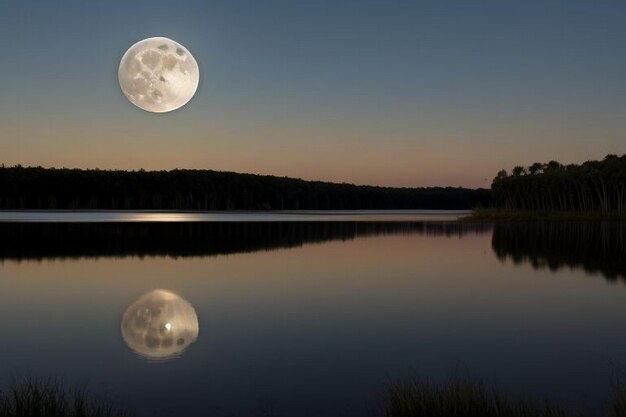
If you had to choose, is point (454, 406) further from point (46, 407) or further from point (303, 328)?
point (303, 328)

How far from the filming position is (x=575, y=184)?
387 ft

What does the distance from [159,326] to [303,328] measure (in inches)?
163

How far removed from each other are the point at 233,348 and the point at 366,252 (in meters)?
28.5

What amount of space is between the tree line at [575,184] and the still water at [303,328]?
269 feet

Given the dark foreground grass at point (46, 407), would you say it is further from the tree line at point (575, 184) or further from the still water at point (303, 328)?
the tree line at point (575, 184)

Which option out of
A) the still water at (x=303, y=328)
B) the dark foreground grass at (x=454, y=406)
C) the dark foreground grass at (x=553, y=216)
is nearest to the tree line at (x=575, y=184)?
the dark foreground grass at (x=553, y=216)

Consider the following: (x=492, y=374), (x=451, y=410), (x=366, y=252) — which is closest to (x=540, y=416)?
(x=451, y=410)

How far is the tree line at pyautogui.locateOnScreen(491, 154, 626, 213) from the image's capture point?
361 feet

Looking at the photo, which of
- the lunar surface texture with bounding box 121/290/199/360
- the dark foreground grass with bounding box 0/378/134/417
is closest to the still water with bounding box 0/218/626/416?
the lunar surface texture with bounding box 121/290/199/360

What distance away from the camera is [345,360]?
13766mm

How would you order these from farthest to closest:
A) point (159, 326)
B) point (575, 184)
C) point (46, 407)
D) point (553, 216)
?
point (575, 184) → point (553, 216) → point (159, 326) → point (46, 407)

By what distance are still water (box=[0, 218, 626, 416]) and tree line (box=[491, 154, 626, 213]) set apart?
269 ft

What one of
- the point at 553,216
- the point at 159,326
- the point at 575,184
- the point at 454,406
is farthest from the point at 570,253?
the point at 575,184

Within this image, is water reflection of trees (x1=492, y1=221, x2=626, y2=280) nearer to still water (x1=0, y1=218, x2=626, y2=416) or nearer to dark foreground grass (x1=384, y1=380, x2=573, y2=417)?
still water (x1=0, y1=218, x2=626, y2=416)
